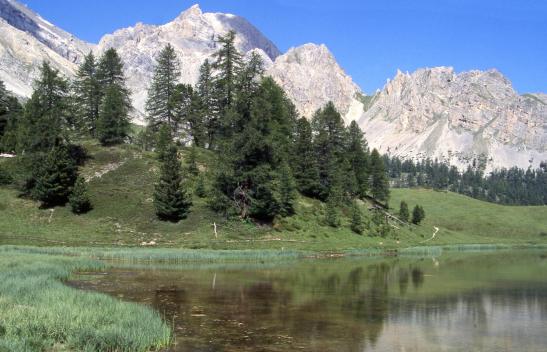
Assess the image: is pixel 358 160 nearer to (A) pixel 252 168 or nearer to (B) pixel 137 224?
(A) pixel 252 168

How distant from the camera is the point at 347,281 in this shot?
42.2m

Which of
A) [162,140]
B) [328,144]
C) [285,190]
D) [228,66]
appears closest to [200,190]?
[285,190]

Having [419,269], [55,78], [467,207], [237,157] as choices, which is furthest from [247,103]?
[467,207]

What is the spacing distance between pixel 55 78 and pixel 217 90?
27.5 m

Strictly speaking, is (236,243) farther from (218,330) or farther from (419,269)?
A: (218,330)

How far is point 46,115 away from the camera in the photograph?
2953 inches

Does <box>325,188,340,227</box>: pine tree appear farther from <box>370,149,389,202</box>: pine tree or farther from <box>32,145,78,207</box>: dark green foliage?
<box>32,145,78,207</box>: dark green foliage

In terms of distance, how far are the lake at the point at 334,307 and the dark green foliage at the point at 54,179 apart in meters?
31.1

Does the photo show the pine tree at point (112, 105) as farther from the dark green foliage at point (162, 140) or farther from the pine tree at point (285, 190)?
the pine tree at point (285, 190)

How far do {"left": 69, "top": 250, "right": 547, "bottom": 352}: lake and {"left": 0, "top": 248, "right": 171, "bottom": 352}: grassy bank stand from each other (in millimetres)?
1569

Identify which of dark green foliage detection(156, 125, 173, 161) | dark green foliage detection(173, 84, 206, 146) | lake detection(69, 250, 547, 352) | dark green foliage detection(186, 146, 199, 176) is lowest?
lake detection(69, 250, 547, 352)

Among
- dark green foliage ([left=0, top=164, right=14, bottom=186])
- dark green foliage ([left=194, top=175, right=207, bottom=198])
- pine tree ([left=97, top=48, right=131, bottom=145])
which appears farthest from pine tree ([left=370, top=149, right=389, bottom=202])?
dark green foliage ([left=0, top=164, right=14, bottom=186])

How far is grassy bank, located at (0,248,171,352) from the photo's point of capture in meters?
17.1

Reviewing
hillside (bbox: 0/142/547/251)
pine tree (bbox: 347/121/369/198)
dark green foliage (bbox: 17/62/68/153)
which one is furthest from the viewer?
pine tree (bbox: 347/121/369/198)
